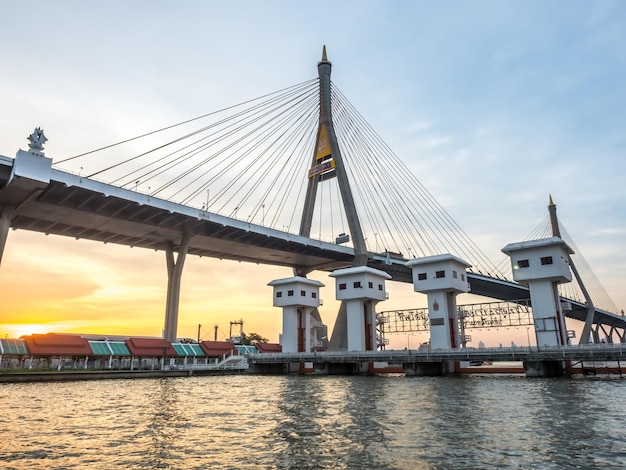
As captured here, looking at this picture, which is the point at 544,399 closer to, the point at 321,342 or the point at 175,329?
the point at 175,329

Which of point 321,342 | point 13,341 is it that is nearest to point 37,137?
point 13,341

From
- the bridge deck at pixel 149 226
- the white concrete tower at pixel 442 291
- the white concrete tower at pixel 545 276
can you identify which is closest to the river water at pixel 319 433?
the white concrete tower at pixel 545 276

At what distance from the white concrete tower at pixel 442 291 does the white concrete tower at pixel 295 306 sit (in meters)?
16.2

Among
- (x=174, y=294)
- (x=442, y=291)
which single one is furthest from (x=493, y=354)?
(x=174, y=294)

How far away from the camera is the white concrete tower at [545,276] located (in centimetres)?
4112

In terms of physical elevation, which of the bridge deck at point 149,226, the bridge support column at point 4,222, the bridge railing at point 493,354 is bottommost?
the bridge railing at point 493,354

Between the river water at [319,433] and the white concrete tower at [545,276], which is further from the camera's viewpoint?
the white concrete tower at [545,276]

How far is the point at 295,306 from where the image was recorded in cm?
6044

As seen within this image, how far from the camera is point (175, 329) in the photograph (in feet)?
196

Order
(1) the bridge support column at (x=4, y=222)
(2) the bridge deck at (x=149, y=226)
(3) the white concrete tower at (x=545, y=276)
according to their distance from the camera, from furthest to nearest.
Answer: (2) the bridge deck at (x=149, y=226) → (1) the bridge support column at (x=4, y=222) → (3) the white concrete tower at (x=545, y=276)

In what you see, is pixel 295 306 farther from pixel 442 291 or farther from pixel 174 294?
pixel 442 291

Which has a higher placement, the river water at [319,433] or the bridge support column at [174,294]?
the bridge support column at [174,294]

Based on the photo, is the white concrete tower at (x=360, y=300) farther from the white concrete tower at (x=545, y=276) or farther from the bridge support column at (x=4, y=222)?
the bridge support column at (x=4, y=222)

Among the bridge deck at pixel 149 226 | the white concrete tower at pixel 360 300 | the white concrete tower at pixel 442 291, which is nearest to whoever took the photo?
the bridge deck at pixel 149 226
